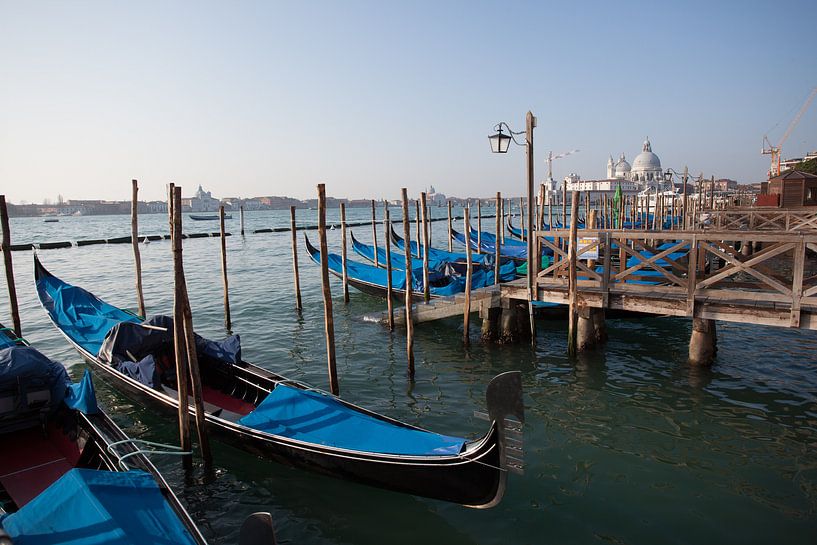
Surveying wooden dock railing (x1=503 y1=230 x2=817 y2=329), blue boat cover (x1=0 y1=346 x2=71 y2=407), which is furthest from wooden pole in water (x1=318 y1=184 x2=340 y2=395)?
wooden dock railing (x1=503 y1=230 x2=817 y2=329)

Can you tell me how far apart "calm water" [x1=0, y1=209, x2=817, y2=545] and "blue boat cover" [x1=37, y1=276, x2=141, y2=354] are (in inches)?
27.8

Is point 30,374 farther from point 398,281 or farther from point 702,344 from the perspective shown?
point 398,281

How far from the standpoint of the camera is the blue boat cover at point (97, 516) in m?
2.65

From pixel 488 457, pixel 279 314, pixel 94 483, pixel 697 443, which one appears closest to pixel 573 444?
pixel 697 443

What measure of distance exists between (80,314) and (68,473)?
572 cm

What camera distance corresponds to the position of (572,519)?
388 centimetres

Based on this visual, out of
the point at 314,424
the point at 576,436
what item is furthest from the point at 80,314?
the point at 576,436

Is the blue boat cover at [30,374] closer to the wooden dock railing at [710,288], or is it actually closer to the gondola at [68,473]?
the gondola at [68,473]

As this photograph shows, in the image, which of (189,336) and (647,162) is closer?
(189,336)

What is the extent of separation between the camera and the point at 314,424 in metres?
4.43

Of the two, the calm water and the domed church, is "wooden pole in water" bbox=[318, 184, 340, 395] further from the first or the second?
the domed church

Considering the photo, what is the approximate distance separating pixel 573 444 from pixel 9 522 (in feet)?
14.6

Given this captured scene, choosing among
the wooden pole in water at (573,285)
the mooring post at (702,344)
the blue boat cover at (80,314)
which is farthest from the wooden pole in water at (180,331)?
the mooring post at (702,344)

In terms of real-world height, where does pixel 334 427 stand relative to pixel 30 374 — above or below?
below
